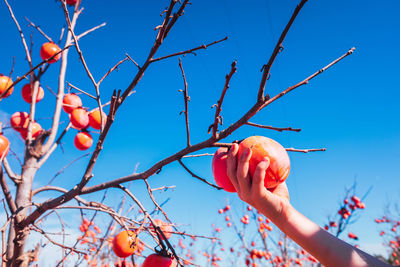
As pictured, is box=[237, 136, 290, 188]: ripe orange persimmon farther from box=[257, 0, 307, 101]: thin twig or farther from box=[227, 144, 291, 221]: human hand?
box=[257, 0, 307, 101]: thin twig

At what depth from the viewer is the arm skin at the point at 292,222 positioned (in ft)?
3.17

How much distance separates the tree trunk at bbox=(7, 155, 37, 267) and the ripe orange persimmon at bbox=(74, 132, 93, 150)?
1.79ft

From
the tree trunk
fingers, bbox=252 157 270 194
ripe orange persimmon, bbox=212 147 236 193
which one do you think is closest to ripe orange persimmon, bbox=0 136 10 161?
the tree trunk

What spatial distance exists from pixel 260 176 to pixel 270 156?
0.41 feet

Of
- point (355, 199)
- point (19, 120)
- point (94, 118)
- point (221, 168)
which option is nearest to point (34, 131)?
point (19, 120)

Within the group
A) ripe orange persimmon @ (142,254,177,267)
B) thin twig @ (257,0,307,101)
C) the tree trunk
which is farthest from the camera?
the tree trunk

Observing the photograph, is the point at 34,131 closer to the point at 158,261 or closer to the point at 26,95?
the point at 26,95

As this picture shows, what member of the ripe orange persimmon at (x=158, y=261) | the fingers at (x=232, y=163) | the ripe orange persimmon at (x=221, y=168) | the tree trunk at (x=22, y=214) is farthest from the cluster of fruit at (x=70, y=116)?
the fingers at (x=232, y=163)

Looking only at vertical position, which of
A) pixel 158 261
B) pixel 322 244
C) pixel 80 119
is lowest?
pixel 322 244

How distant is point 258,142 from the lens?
3.70ft

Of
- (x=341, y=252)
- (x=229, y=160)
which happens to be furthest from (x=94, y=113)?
(x=341, y=252)

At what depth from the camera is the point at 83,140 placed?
306cm

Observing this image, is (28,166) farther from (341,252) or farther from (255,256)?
(255,256)

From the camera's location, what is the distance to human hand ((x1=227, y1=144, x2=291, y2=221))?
102 centimetres
